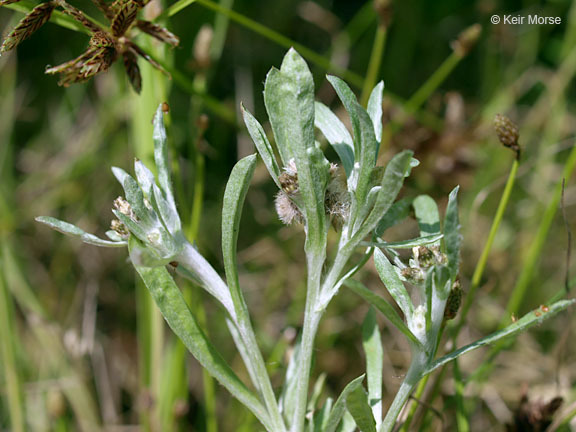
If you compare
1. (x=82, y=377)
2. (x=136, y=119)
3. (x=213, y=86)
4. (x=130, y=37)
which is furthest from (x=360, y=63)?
(x=82, y=377)

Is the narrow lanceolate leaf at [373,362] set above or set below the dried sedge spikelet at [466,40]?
below

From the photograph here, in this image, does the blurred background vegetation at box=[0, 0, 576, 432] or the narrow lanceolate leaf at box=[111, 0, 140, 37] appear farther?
the blurred background vegetation at box=[0, 0, 576, 432]

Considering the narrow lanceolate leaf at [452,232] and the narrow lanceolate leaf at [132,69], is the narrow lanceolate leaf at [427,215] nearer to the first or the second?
the narrow lanceolate leaf at [452,232]

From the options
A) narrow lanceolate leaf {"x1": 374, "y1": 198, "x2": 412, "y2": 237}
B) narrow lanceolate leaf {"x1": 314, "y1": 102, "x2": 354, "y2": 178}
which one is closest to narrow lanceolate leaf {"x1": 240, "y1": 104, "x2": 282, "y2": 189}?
narrow lanceolate leaf {"x1": 314, "y1": 102, "x2": 354, "y2": 178}

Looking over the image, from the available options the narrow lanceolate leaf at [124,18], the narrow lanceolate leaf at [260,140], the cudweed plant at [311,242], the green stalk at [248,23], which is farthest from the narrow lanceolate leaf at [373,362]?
the narrow lanceolate leaf at [124,18]

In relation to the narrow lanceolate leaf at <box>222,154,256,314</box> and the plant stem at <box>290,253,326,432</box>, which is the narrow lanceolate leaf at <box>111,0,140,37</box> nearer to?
the narrow lanceolate leaf at <box>222,154,256,314</box>

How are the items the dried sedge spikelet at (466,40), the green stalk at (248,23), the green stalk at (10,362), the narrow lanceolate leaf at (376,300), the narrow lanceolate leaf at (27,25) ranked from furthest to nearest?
the dried sedge spikelet at (466,40)
the green stalk at (10,362)
the green stalk at (248,23)
the narrow lanceolate leaf at (27,25)
the narrow lanceolate leaf at (376,300)

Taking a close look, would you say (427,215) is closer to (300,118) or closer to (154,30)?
(300,118)
